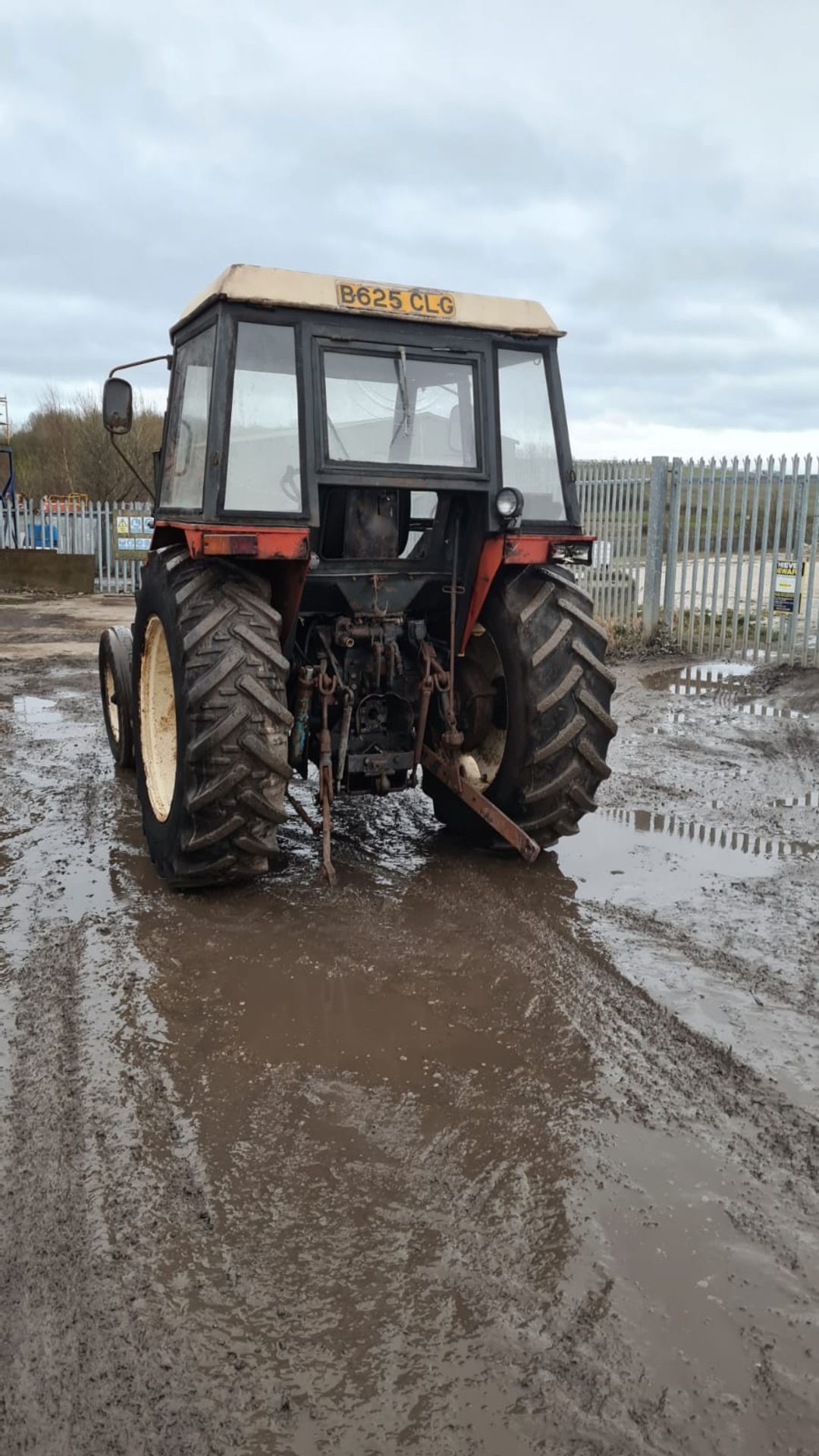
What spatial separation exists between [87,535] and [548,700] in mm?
18207

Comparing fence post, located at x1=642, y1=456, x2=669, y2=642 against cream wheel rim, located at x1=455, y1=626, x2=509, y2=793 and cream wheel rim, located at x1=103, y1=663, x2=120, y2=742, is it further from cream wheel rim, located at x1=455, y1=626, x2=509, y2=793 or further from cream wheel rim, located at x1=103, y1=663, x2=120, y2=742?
cream wheel rim, located at x1=455, y1=626, x2=509, y2=793

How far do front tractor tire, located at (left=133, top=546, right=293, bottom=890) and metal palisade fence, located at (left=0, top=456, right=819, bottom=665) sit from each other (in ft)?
23.5

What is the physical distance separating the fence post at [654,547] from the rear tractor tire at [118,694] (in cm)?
759

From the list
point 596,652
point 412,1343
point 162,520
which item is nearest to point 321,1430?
point 412,1343

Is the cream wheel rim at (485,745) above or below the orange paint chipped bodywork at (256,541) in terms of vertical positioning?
below

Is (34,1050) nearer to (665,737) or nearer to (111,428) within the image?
(111,428)

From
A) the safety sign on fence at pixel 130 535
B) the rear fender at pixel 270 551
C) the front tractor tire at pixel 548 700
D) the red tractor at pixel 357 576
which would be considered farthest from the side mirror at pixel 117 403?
the safety sign on fence at pixel 130 535

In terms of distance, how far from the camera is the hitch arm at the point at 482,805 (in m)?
4.86

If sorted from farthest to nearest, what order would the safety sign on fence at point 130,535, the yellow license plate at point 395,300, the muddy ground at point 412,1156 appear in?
the safety sign on fence at point 130,535, the yellow license plate at point 395,300, the muddy ground at point 412,1156

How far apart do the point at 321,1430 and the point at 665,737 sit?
22.0 feet

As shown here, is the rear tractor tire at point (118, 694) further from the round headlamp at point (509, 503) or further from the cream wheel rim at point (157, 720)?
the round headlamp at point (509, 503)

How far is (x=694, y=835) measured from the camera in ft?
19.0

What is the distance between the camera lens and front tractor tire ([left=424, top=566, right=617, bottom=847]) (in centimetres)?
492

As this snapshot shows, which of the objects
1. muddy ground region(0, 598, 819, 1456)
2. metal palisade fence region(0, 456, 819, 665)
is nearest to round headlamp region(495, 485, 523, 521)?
muddy ground region(0, 598, 819, 1456)
